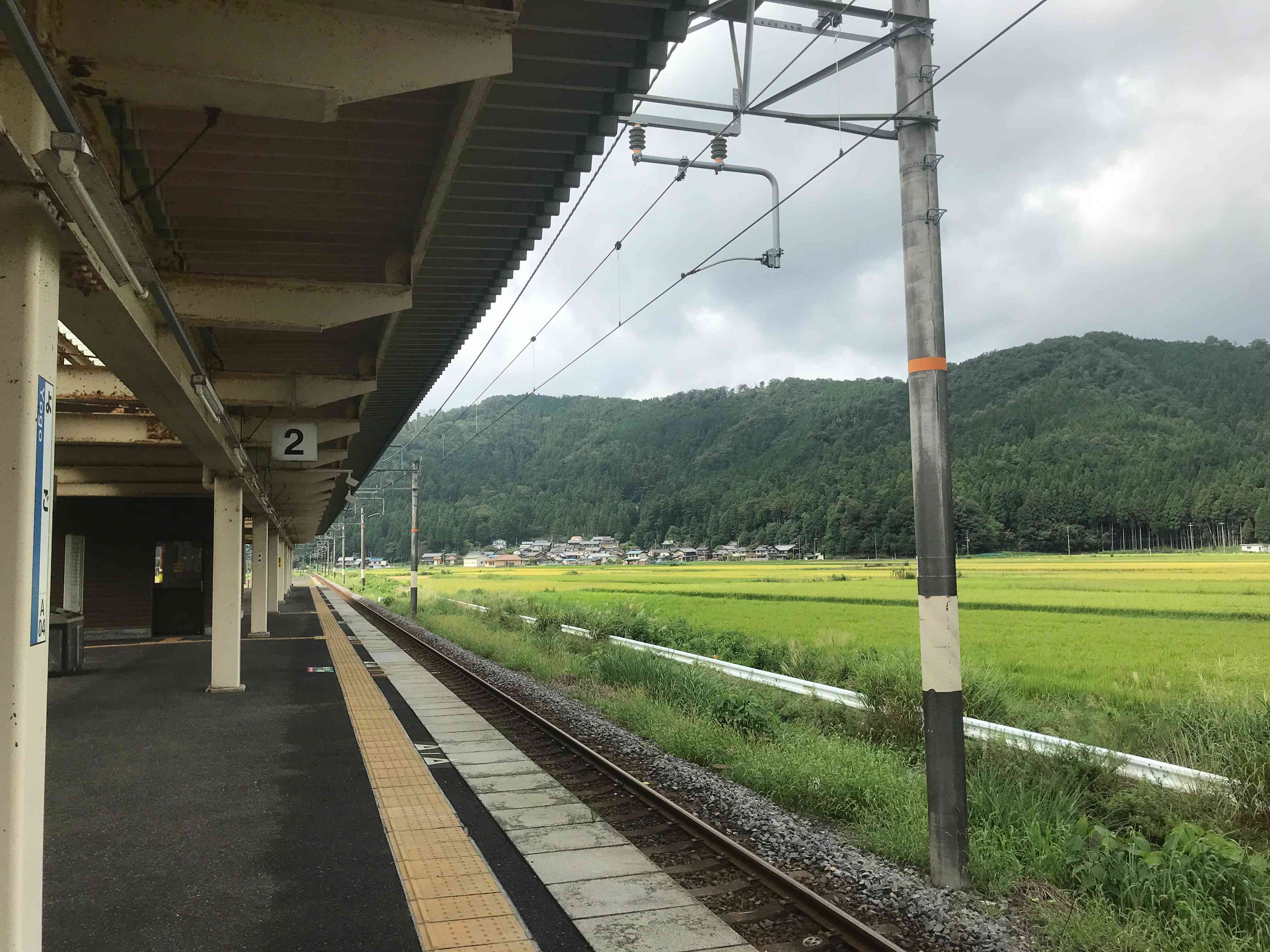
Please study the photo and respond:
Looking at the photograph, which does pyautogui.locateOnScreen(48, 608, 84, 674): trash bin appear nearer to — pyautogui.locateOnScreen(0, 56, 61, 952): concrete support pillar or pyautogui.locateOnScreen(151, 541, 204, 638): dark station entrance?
pyautogui.locateOnScreen(151, 541, 204, 638): dark station entrance

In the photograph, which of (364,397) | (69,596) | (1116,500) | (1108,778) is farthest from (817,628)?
(1116,500)

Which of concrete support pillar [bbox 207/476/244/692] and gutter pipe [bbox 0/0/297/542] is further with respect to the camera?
concrete support pillar [bbox 207/476/244/692]

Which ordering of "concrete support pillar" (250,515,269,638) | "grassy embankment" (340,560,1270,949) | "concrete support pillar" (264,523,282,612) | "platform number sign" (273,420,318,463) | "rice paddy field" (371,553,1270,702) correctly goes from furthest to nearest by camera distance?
"concrete support pillar" (264,523,282,612)
"concrete support pillar" (250,515,269,638)
"rice paddy field" (371,553,1270,702)
"platform number sign" (273,420,318,463)
"grassy embankment" (340,560,1270,949)

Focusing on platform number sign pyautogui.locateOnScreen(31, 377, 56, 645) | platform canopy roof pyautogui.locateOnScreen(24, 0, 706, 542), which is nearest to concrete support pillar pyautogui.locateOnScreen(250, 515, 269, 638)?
platform canopy roof pyautogui.locateOnScreen(24, 0, 706, 542)

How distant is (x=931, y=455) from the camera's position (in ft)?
18.9

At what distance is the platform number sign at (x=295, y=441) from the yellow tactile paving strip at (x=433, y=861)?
4.25 metres

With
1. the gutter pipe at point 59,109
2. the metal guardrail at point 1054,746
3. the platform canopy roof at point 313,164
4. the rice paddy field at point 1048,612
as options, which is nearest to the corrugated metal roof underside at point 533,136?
the platform canopy roof at point 313,164

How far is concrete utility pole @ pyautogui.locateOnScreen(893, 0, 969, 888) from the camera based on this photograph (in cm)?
557

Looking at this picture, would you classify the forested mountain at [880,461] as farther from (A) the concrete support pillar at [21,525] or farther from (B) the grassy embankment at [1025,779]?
(A) the concrete support pillar at [21,525]

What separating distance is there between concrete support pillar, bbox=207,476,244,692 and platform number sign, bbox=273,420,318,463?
4.17 ft

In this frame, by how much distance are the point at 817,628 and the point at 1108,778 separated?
16.2 metres

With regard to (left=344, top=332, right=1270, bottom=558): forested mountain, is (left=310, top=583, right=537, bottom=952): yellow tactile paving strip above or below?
below

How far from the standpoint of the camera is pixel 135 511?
22156 millimetres

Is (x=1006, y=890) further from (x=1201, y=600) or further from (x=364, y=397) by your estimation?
(x=1201, y=600)
